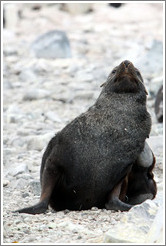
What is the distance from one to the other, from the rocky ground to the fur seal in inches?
5.8

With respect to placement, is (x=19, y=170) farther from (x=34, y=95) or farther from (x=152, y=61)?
(x=152, y=61)

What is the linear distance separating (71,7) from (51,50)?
791 cm

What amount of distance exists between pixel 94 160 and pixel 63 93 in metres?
6.34

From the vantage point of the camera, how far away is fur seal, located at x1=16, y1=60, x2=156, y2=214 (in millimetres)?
5223

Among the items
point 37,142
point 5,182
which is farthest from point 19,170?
point 37,142

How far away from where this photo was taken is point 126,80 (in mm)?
5527

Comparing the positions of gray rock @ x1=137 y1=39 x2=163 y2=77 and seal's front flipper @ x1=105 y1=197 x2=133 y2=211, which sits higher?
seal's front flipper @ x1=105 y1=197 x2=133 y2=211

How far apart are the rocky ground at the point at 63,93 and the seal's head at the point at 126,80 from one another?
36.7 inches

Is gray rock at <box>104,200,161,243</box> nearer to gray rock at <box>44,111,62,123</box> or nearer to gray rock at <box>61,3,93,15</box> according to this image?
gray rock at <box>44,111,62,123</box>

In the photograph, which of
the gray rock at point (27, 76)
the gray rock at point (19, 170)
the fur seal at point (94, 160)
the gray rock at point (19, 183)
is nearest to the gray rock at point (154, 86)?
the gray rock at point (27, 76)

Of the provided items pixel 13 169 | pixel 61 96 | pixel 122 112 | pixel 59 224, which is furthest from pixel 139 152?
pixel 61 96

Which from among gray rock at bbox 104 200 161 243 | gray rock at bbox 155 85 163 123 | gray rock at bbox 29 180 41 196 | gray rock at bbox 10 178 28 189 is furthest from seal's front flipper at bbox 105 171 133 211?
gray rock at bbox 155 85 163 123

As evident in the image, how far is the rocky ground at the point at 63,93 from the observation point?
14.4ft

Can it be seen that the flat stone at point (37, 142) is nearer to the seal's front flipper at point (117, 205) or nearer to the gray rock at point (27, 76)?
the seal's front flipper at point (117, 205)
